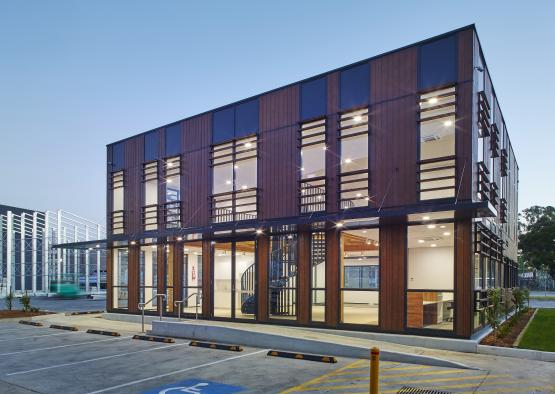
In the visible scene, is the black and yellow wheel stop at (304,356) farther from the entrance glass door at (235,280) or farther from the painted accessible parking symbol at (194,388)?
the entrance glass door at (235,280)

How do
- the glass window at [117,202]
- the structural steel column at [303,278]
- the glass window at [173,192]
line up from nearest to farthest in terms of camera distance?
the structural steel column at [303,278] < the glass window at [173,192] < the glass window at [117,202]

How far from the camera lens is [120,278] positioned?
22484 millimetres

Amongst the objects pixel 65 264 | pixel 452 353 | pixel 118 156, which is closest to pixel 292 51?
pixel 65 264

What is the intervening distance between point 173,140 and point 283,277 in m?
8.45

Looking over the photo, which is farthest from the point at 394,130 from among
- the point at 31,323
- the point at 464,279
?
the point at 31,323

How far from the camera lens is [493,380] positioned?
8797 millimetres

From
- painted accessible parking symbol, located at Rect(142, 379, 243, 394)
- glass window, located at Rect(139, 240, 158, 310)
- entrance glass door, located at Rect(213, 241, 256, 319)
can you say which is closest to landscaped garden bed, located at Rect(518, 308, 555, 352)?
painted accessible parking symbol, located at Rect(142, 379, 243, 394)

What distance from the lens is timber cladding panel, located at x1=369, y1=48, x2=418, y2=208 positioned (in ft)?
43.9

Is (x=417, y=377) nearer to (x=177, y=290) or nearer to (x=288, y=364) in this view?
(x=288, y=364)

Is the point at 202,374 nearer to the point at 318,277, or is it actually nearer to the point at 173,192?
the point at 318,277

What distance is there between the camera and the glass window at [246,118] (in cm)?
1738

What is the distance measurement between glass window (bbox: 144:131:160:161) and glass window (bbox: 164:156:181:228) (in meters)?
0.91

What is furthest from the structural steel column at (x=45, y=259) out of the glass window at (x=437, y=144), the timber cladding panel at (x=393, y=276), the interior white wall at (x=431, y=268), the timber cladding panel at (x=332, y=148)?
the glass window at (x=437, y=144)

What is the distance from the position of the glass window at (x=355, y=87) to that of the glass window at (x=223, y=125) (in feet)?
16.6
